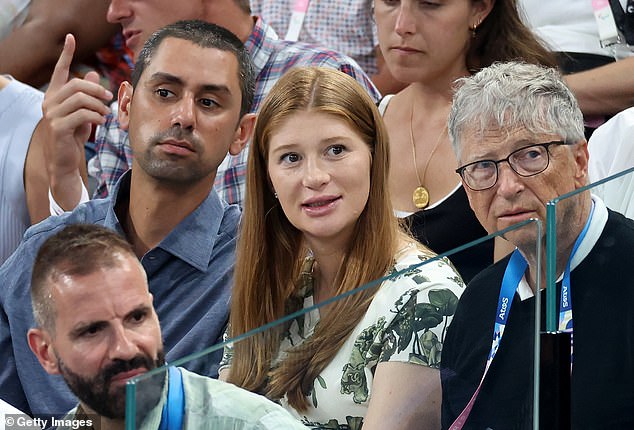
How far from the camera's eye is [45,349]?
62.3 inches

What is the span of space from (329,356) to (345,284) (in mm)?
532

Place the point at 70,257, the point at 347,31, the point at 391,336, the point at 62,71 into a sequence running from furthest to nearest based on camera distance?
the point at 347,31 → the point at 62,71 → the point at 70,257 → the point at 391,336

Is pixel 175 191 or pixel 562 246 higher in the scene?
pixel 175 191

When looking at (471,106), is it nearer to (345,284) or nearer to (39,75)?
(345,284)

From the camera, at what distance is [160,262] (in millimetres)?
2359

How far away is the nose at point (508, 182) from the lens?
1.83m

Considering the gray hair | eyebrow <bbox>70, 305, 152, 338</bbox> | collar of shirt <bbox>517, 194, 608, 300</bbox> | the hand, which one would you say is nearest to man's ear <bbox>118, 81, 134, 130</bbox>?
the hand

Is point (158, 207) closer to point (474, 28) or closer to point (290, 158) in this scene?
point (290, 158)

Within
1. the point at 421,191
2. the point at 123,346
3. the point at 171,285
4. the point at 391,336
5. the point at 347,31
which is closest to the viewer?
the point at 123,346

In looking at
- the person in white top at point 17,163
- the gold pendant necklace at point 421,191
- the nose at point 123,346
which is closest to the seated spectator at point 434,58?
the gold pendant necklace at point 421,191

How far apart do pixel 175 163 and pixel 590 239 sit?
3.77ft

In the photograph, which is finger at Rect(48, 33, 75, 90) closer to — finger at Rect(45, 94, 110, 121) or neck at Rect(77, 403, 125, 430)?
finger at Rect(45, 94, 110, 121)

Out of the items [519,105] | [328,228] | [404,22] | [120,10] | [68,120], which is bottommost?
[328,228]

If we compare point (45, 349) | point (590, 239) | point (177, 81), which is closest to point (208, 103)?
point (177, 81)
